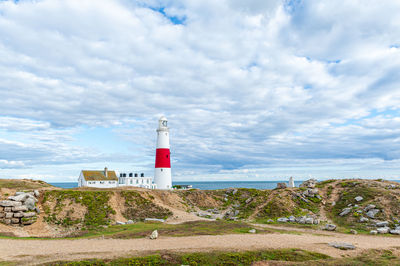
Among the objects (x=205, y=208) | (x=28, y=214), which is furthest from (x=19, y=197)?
(x=205, y=208)

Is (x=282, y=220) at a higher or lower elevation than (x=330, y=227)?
higher

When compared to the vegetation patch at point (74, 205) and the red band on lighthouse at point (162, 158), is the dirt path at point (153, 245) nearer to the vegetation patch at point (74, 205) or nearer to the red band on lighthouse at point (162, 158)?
the vegetation patch at point (74, 205)

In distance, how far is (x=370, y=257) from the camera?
21.9 m

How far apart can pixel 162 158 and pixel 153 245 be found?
35.0m

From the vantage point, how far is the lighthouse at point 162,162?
58.8m

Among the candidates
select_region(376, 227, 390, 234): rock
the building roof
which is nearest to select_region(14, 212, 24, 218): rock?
the building roof

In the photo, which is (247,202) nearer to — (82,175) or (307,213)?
(307,213)

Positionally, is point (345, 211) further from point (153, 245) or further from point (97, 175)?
point (97, 175)

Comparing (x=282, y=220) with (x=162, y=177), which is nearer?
(x=282, y=220)

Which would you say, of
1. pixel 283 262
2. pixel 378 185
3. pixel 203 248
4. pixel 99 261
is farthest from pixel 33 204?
pixel 378 185

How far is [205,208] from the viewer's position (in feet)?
169

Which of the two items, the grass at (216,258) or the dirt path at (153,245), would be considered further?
the dirt path at (153,245)

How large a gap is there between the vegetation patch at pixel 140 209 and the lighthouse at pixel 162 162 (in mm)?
12246

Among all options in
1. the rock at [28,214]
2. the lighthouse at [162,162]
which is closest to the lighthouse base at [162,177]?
the lighthouse at [162,162]
